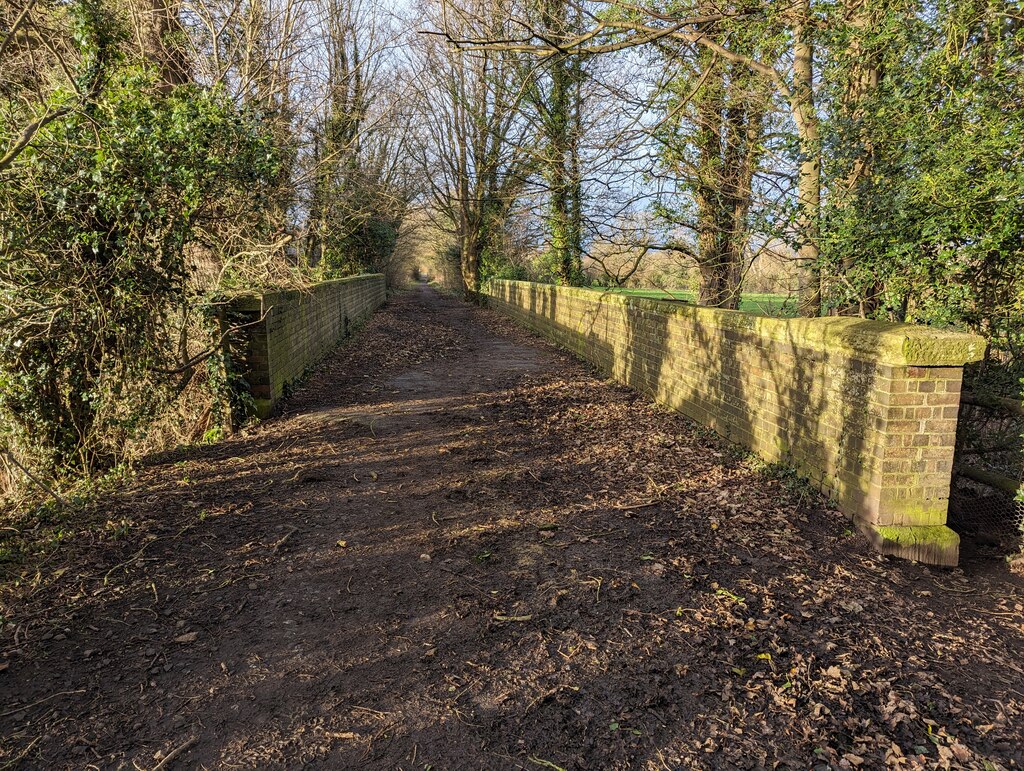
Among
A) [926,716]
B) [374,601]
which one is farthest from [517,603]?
[926,716]

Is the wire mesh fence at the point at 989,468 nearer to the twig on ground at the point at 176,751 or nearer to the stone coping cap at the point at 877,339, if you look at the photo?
the stone coping cap at the point at 877,339

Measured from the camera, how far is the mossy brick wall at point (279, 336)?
655 centimetres

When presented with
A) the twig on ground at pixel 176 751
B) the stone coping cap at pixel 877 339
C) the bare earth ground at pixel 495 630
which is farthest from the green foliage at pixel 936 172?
the twig on ground at pixel 176 751

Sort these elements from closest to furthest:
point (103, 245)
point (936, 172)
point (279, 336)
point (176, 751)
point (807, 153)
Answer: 1. point (176, 751)
2. point (936, 172)
3. point (103, 245)
4. point (807, 153)
5. point (279, 336)

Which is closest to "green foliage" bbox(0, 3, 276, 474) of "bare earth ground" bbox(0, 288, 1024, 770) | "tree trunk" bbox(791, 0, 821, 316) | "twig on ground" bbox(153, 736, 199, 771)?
"bare earth ground" bbox(0, 288, 1024, 770)

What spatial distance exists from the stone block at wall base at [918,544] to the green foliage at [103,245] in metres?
6.24

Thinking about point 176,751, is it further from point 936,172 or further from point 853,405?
point 936,172

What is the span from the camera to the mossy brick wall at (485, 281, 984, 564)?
12.5 ft

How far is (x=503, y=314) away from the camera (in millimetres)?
24438

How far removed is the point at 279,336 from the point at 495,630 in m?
5.49

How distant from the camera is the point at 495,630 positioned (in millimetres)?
3037

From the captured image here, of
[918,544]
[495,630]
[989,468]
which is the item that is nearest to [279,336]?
[495,630]

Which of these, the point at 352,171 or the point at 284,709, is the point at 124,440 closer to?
the point at 284,709

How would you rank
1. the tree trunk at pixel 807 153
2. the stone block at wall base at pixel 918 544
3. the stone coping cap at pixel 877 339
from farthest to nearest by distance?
1. the tree trunk at pixel 807 153
2. the stone block at wall base at pixel 918 544
3. the stone coping cap at pixel 877 339
